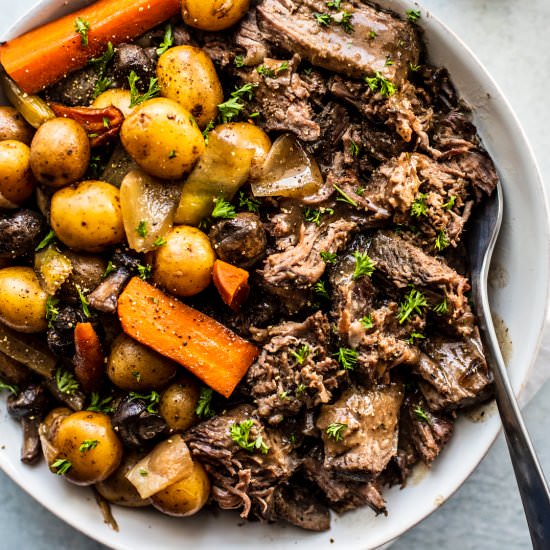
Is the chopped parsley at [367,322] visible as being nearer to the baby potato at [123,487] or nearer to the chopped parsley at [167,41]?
the baby potato at [123,487]

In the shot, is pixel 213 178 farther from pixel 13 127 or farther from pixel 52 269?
pixel 13 127

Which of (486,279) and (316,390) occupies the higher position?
(486,279)

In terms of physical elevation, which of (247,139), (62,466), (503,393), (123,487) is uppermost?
(247,139)

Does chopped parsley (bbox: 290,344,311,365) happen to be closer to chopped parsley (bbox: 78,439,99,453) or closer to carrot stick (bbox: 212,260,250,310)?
carrot stick (bbox: 212,260,250,310)

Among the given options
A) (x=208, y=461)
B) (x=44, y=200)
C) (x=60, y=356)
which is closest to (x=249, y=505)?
(x=208, y=461)

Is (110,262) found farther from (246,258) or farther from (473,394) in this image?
(473,394)

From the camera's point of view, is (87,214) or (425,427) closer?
(87,214)

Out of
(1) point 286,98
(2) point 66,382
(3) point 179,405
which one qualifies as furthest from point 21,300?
(1) point 286,98
